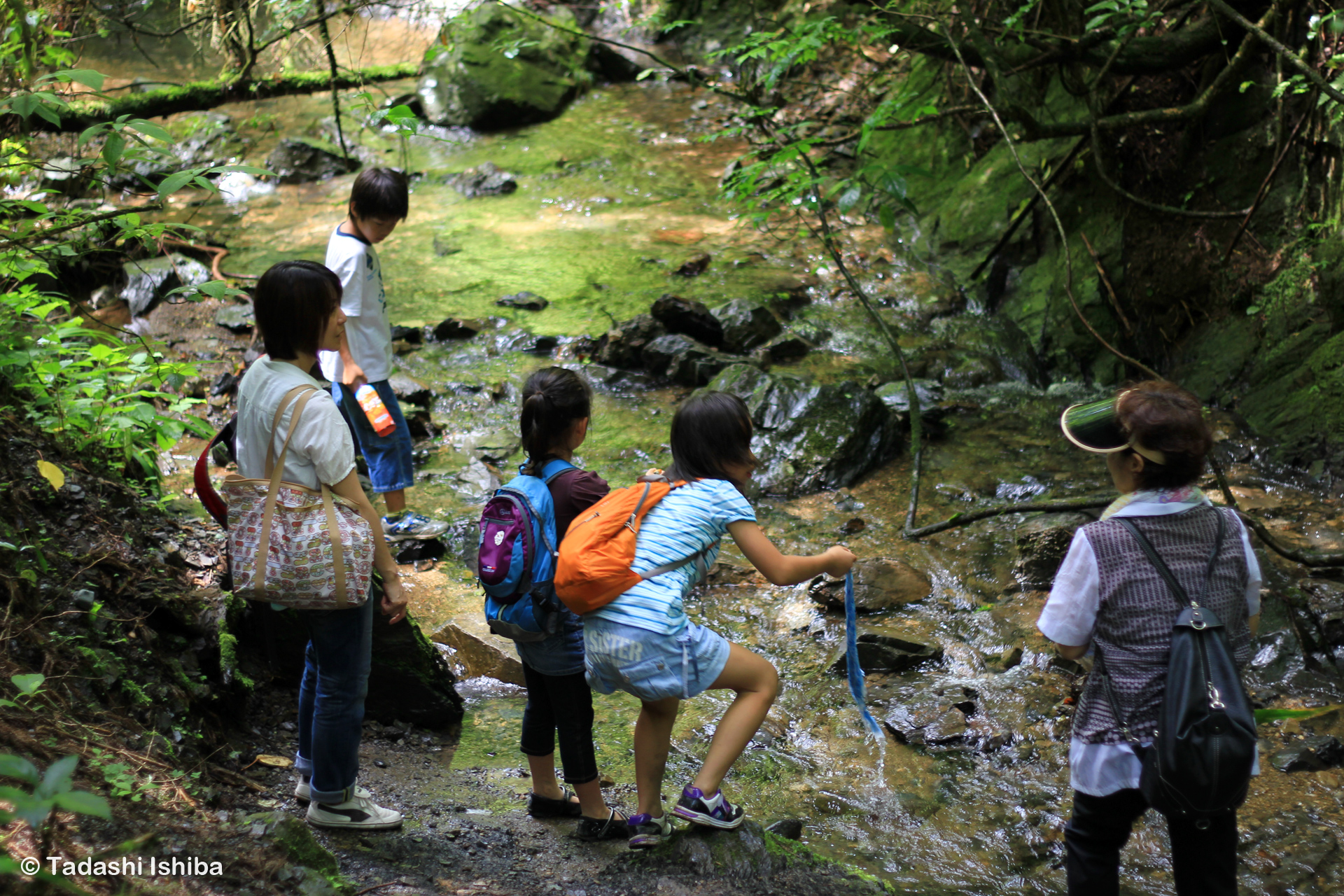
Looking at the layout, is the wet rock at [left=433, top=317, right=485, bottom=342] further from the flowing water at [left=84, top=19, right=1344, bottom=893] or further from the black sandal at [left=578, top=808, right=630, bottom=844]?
the black sandal at [left=578, top=808, right=630, bottom=844]

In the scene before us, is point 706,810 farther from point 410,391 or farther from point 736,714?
point 410,391

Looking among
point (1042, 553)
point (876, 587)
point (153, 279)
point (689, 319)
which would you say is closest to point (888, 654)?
point (876, 587)

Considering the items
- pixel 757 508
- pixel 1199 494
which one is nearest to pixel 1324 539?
pixel 757 508

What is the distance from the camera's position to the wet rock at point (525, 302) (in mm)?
8727

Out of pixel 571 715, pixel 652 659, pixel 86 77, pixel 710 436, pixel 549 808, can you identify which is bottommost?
pixel 549 808

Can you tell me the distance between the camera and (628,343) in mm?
7723

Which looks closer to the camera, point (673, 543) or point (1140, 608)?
point (1140, 608)

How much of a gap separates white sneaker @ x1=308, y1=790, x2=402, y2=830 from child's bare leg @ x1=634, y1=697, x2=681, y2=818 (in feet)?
2.52

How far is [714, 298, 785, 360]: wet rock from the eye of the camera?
312 inches

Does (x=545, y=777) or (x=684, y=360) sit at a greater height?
(x=545, y=777)

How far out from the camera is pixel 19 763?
148 centimetres

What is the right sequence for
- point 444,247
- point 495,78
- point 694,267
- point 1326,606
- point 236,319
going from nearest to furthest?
point 1326,606 → point 236,319 → point 694,267 → point 444,247 → point 495,78

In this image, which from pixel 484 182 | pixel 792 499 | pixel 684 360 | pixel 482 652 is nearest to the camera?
pixel 482 652

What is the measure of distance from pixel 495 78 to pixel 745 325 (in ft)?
25.1
